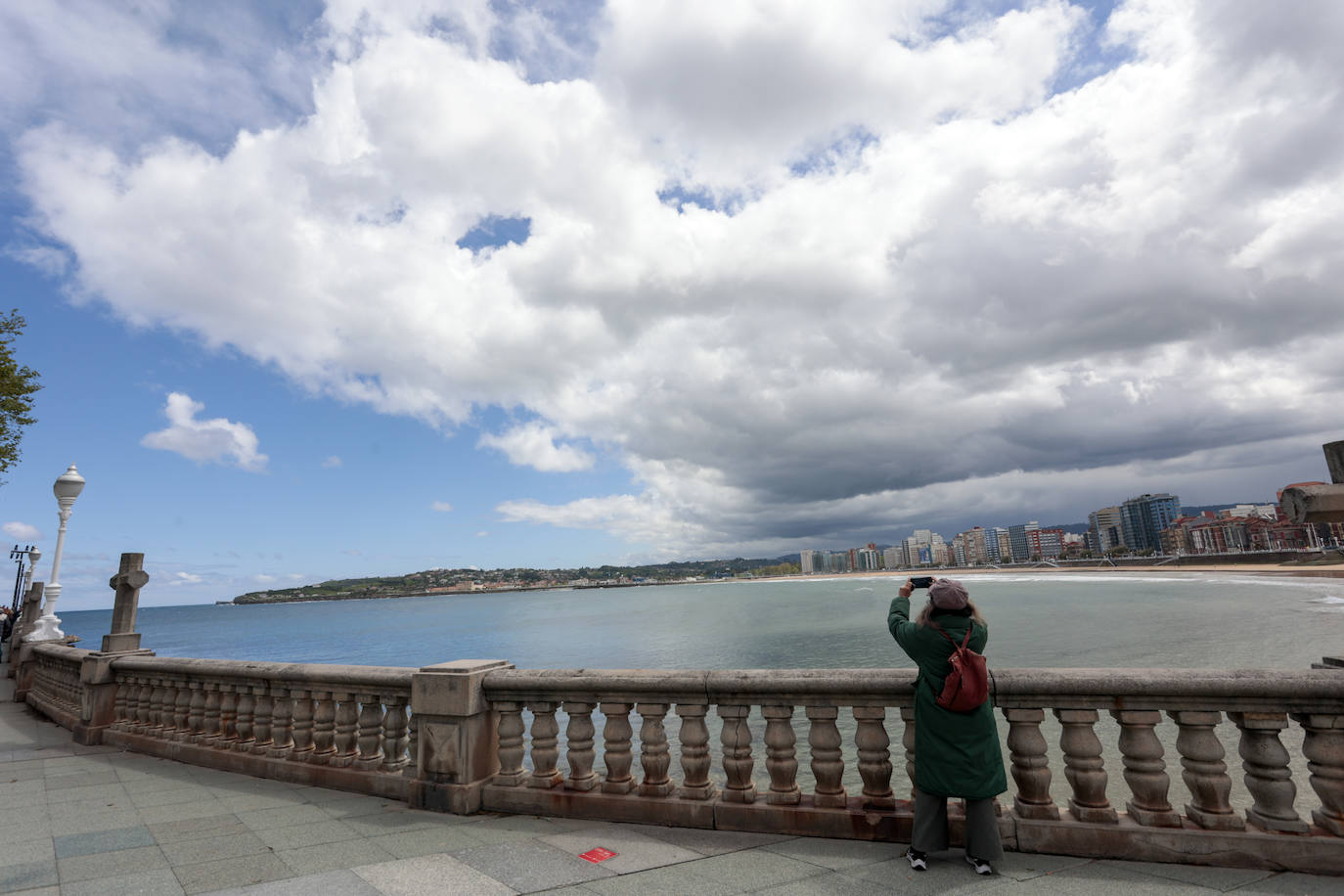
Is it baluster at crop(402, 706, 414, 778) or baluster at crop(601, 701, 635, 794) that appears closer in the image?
baluster at crop(601, 701, 635, 794)

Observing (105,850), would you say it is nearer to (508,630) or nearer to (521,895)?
(521,895)

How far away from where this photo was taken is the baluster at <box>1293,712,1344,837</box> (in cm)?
382

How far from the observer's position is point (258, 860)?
4.57 metres

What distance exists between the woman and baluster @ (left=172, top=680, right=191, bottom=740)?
8865 mm

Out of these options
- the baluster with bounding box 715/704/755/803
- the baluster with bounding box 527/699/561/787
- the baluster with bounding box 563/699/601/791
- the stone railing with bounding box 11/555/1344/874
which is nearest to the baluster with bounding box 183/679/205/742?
the stone railing with bounding box 11/555/1344/874

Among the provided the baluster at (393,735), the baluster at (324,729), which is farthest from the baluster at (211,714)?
the baluster at (393,735)

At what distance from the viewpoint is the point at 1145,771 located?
4.19m

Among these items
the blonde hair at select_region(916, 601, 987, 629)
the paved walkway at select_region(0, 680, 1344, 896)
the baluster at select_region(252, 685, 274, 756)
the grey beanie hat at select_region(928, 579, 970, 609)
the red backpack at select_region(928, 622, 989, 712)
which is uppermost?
the grey beanie hat at select_region(928, 579, 970, 609)

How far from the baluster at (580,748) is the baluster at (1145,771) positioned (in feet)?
12.4

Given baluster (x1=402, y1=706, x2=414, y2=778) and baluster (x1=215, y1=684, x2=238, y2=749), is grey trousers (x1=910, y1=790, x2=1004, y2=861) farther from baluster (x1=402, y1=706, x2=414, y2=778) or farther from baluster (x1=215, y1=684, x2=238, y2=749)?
baluster (x1=215, y1=684, x2=238, y2=749)

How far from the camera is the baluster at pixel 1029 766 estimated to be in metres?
4.32

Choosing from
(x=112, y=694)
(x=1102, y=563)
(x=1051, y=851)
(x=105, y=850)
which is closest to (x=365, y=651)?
(x=112, y=694)

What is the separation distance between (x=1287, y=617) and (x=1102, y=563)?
168497 millimetres

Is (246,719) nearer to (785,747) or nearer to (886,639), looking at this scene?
(785,747)
